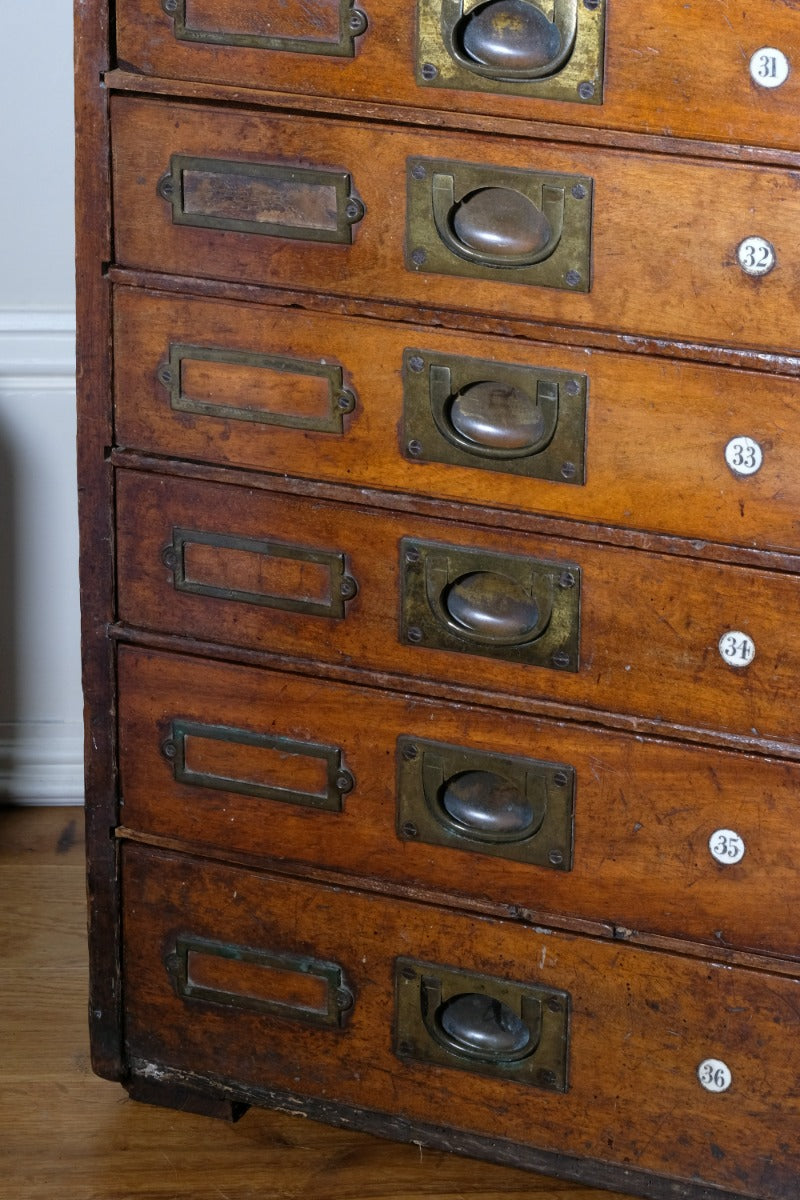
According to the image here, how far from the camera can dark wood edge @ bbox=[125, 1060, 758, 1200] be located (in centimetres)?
229

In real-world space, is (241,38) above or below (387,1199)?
above

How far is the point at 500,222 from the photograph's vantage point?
6.51ft

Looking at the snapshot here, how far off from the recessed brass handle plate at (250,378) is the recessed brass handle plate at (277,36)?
325 mm

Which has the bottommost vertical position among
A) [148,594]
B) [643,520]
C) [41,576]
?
[41,576]

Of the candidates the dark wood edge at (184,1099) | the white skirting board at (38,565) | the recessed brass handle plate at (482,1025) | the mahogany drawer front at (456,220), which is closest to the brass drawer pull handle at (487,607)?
the mahogany drawer front at (456,220)

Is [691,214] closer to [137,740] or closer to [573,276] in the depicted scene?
[573,276]

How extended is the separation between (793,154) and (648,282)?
19 centimetres

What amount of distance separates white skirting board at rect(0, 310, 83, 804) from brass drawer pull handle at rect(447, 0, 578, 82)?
118 centimetres

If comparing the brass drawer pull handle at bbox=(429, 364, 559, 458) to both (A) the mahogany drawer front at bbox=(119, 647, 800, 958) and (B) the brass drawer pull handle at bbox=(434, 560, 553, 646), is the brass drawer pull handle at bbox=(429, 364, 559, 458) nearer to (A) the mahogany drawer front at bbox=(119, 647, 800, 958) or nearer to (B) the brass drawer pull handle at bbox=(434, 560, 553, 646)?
(B) the brass drawer pull handle at bbox=(434, 560, 553, 646)

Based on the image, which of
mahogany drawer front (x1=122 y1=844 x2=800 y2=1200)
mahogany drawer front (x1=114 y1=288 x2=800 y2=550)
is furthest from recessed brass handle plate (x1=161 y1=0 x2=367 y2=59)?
mahogany drawer front (x1=122 y1=844 x2=800 y2=1200)

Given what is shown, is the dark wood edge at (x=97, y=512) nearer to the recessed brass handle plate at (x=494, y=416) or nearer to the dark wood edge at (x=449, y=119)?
the dark wood edge at (x=449, y=119)

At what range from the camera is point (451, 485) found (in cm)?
210

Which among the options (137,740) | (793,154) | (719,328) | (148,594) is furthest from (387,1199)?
(793,154)

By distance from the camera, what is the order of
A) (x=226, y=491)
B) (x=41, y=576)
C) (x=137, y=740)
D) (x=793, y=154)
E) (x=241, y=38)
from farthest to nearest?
(x=41, y=576), (x=137, y=740), (x=226, y=491), (x=241, y=38), (x=793, y=154)
